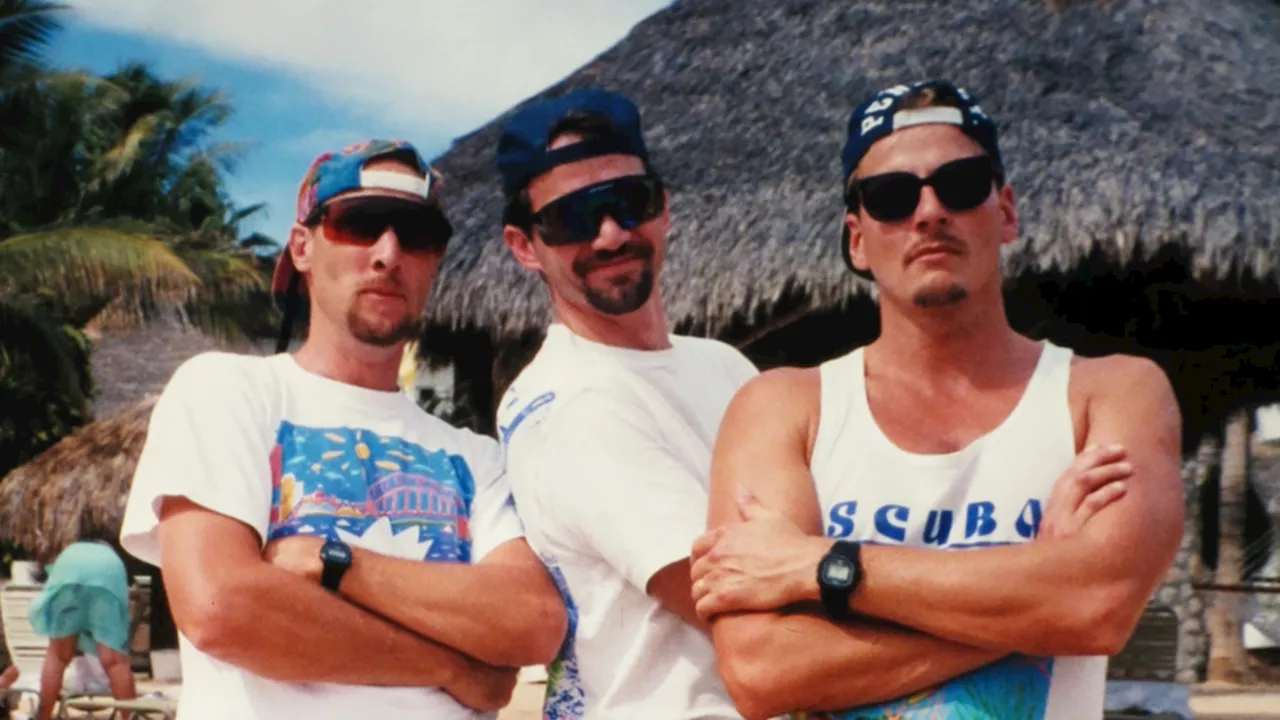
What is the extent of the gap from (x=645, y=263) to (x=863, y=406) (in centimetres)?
57

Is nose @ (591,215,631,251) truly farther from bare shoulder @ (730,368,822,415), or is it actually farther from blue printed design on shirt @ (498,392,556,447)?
bare shoulder @ (730,368,822,415)

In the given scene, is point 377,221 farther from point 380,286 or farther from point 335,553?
point 335,553

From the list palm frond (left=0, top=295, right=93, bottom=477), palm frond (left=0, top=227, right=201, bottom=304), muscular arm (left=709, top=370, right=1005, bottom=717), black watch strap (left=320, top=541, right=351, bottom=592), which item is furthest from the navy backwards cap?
palm frond (left=0, top=295, right=93, bottom=477)

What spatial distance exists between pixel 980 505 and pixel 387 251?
116 centimetres

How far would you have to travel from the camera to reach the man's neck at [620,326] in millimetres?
2795

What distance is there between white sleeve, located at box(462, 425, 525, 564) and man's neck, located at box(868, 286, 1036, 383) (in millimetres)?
744

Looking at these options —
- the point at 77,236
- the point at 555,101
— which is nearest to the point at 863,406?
the point at 555,101

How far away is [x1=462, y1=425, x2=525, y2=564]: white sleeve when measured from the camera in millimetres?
2773

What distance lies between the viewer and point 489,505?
2820 mm

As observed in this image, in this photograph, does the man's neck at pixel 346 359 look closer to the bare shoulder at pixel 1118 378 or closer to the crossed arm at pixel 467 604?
the crossed arm at pixel 467 604

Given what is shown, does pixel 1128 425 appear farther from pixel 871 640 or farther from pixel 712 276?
pixel 712 276

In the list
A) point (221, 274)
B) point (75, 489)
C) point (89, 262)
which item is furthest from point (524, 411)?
point (221, 274)

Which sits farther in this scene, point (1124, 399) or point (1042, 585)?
point (1124, 399)

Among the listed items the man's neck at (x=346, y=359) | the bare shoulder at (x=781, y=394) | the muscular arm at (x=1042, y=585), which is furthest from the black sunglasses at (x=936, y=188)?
the man's neck at (x=346, y=359)
